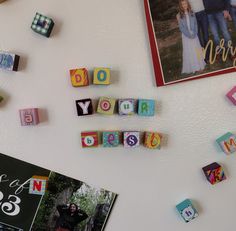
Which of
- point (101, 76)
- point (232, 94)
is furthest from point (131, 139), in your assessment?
point (232, 94)

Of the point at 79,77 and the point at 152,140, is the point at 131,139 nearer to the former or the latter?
the point at 152,140

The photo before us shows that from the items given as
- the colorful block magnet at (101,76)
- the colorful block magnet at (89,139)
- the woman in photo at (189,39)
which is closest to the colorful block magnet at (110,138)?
the colorful block magnet at (89,139)

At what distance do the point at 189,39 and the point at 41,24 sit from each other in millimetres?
371

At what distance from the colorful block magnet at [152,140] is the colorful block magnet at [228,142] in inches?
6.7

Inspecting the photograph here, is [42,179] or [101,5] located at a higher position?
[101,5]

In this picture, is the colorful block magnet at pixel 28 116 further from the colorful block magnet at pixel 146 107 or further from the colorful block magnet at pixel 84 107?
the colorful block magnet at pixel 146 107

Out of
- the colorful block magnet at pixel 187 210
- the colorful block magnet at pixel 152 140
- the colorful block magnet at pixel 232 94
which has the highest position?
the colorful block magnet at pixel 232 94

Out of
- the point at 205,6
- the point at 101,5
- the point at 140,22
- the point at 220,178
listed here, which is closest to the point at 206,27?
the point at 205,6

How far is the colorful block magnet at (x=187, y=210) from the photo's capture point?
0.89m

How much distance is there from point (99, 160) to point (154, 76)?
26 centimetres

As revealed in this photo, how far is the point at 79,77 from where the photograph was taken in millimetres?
816

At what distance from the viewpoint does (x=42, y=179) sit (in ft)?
2.81

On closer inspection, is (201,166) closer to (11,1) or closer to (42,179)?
(42,179)

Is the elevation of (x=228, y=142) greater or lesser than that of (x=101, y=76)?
lesser
